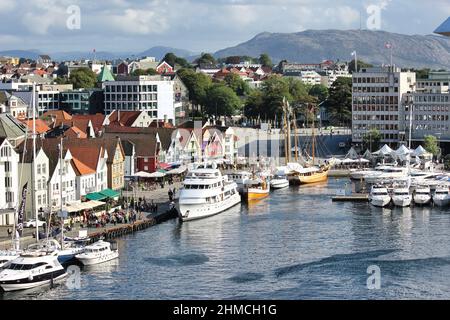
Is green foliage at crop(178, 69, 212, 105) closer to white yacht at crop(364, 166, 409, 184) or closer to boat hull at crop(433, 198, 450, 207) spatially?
white yacht at crop(364, 166, 409, 184)

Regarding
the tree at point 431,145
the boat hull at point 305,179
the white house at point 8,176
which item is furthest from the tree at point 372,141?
the white house at point 8,176

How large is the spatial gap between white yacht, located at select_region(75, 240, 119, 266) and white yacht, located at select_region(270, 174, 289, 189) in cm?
2051

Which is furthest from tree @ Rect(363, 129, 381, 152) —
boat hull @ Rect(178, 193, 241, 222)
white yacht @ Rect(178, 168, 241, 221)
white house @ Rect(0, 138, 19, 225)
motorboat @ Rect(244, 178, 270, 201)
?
white house @ Rect(0, 138, 19, 225)

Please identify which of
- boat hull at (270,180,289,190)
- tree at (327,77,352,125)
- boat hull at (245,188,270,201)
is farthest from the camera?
tree at (327,77,352,125)

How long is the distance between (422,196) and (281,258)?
50.1 feet

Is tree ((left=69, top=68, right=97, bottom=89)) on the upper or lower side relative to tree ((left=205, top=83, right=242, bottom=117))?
upper

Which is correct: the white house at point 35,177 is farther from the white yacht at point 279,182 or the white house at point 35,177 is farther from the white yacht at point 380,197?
the white yacht at point 279,182

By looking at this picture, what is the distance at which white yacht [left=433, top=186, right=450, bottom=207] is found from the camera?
39688mm

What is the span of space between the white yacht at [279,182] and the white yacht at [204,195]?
688cm

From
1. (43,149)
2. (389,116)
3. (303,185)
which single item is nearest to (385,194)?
(303,185)

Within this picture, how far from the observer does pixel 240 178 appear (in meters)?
44.1

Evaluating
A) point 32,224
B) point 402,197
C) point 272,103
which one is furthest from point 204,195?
point 272,103
